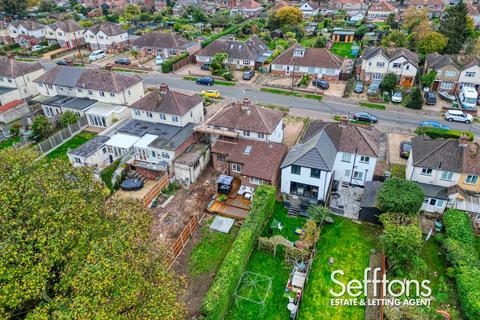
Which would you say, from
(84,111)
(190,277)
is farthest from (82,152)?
(190,277)

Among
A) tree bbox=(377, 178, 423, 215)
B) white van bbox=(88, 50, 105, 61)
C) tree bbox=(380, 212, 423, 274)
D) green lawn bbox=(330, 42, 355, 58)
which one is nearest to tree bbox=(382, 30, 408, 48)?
green lawn bbox=(330, 42, 355, 58)

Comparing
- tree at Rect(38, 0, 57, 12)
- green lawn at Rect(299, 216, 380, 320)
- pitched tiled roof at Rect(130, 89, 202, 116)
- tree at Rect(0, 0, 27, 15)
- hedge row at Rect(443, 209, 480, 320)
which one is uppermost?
tree at Rect(0, 0, 27, 15)

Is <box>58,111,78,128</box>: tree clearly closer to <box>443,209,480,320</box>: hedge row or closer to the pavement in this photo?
the pavement

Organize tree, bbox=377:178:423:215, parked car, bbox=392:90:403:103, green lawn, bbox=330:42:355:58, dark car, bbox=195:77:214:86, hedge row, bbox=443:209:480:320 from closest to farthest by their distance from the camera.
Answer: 1. hedge row, bbox=443:209:480:320
2. tree, bbox=377:178:423:215
3. parked car, bbox=392:90:403:103
4. dark car, bbox=195:77:214:86
5. green lawn, bbox=330:42:355:58

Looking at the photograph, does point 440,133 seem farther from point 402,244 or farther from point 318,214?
point 402,244

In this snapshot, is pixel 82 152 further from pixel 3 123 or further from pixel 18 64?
pixel 18 64
